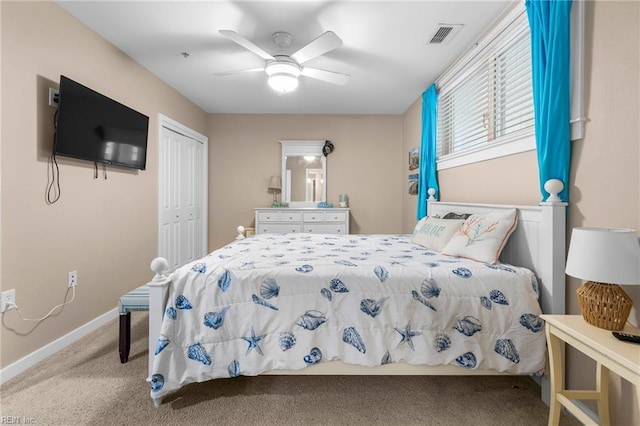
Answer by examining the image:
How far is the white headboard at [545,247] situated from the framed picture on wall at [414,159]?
2323 mm

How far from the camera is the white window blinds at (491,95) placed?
2.06m

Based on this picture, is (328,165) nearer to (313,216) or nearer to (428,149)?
(313,216)

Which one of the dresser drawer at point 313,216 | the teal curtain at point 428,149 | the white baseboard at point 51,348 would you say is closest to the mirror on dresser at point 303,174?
the dresser drawer at point 313,216

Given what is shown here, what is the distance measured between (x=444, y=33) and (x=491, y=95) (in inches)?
25.8

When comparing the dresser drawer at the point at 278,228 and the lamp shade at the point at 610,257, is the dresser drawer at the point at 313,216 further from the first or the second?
the lamp shade at the point at 610,257

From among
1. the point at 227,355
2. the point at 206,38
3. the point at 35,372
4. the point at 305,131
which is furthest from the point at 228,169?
the point at 227,355

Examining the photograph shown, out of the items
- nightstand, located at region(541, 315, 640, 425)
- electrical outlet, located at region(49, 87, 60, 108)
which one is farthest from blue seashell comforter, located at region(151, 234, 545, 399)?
electrical outlet, located at region(49, 87, 60, 108)

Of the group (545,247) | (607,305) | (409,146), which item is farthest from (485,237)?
(409,146)

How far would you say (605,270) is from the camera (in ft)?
3.69

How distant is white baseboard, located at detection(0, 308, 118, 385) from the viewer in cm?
185

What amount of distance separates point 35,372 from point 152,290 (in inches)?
46.4

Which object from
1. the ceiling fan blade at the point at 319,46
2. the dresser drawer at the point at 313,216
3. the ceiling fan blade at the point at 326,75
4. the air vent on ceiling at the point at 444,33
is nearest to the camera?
the ceiling fan blade at the point at 319,46

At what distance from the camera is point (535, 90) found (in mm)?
1764

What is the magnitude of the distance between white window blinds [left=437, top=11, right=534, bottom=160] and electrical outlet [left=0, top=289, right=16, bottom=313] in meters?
3.44
